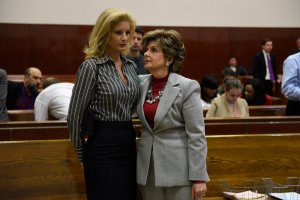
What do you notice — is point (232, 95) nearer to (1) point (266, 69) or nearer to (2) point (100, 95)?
(2) point (100, 95)

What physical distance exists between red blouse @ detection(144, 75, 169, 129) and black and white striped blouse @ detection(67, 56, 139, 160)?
91 mm

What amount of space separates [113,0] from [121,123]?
9.49 metres

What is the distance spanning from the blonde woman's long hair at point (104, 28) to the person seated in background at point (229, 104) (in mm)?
2479

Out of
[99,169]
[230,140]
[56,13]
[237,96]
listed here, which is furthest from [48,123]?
[56,13]

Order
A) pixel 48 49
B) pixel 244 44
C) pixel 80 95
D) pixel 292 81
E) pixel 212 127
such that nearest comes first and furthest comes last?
pixel 80 95 < pixel 212 127 < pixel 292 81 < pixel 48 49 < pixel 244 44

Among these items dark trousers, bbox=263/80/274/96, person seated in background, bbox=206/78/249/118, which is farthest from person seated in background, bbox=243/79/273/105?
dark trousers, bbox=263/80/274/96

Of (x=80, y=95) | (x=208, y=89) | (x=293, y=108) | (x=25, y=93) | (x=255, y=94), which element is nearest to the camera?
(x=80, y=95)

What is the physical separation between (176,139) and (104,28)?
25.7 inches

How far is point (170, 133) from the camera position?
8.00ft

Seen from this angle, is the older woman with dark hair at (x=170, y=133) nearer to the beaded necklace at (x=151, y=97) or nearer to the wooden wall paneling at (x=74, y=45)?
the beaded necklace at (x=151, y=97)

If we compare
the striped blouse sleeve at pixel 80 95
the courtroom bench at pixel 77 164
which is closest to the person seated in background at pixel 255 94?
the courtroom bench at pixel 77 164

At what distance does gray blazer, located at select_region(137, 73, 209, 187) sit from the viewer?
2.39 metres

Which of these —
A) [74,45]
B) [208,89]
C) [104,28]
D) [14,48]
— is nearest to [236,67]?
[74,45]

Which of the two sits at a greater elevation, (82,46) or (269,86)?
(82,46)
